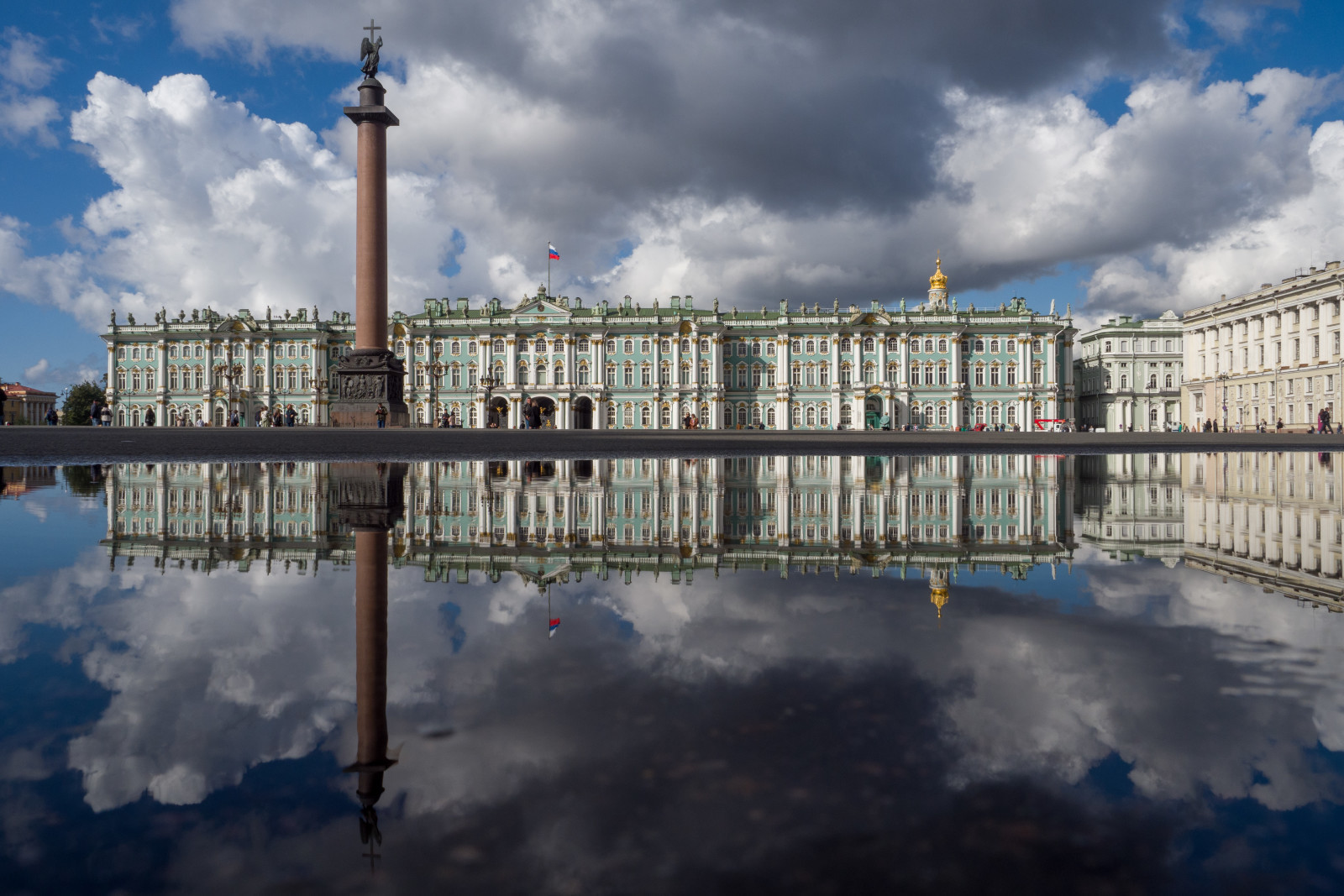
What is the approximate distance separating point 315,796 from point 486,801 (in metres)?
0.23

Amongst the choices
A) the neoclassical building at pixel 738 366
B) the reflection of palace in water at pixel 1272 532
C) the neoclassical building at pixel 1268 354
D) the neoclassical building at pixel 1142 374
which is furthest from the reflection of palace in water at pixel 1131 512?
the neoclassical building at pixel 1142 374

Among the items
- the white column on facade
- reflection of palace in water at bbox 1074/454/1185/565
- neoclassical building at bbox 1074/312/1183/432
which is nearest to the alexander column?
reflection of palace in water at bbox 1074/454/1185/565

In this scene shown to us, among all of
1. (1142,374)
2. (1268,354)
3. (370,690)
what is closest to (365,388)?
(370,690)

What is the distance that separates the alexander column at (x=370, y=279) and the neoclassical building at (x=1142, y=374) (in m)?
70.6

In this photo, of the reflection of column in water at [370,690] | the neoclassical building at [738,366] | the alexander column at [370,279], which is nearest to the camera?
the reflection of column in water at [370,690]

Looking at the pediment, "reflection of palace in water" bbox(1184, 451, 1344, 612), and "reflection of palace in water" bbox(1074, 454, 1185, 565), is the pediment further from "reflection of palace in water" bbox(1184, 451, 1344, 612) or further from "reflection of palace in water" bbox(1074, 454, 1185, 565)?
"reflection of palace in water" bbox(1184, 451, 1344, 612)

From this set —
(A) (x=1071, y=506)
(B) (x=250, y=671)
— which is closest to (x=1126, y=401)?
(A) (x=1071, y=506)

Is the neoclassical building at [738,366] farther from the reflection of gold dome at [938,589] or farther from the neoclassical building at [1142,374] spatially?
the reflection of gold dome at [938,589]

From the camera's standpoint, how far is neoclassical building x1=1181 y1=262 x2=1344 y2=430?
→ 5097 cm

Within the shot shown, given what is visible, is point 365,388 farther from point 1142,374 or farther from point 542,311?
point 1142,374

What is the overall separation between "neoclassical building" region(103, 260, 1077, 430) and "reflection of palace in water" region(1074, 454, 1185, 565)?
187 ft

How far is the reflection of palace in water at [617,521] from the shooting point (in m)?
3.16

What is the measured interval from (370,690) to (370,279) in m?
30.5

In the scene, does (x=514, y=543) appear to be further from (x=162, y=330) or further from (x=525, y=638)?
(x=162, y=330)
